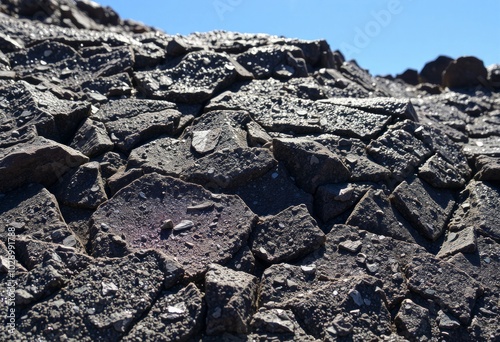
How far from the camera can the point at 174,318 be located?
101 inches

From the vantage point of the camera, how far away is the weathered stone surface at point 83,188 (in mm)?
3187

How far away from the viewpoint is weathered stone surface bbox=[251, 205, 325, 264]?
2980 mm

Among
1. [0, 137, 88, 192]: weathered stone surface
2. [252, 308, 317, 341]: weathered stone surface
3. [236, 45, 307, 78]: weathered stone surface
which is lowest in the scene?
[252, 308, 317, 341]: weathered stone surface

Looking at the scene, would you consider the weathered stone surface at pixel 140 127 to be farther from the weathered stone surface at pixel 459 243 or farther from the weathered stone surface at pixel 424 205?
the weathered stone surface at pixel 459 243

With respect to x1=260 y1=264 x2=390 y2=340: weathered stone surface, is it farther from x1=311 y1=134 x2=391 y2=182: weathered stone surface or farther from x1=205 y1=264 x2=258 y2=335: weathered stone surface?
x1=311 y1=134 x2=391 y2=182: weathered stone surface

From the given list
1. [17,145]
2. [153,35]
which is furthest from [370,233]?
[153,35]

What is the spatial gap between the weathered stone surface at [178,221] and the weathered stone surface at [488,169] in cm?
150

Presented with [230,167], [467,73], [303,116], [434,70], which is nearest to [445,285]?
[230,167]

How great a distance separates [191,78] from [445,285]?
2141 millimetres

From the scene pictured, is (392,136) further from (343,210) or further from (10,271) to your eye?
(10,271)

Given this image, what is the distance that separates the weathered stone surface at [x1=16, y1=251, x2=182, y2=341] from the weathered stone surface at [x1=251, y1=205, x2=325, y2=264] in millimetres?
480

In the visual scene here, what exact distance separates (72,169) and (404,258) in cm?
176

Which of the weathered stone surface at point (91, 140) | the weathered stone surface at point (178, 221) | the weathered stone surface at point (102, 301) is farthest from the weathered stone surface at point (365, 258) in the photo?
the weathered stone surface at point (91, 140)

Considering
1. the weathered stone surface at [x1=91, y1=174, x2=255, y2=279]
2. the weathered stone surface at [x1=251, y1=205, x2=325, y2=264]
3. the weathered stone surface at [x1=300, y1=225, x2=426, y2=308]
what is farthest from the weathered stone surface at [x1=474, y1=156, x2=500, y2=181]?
the weathered stone surface at [x1=91, y1=174, x2=255, y2=279]
